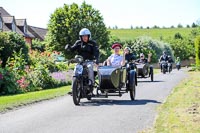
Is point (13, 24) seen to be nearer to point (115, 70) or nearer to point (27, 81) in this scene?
point (27, 81)

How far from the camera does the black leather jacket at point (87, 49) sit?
13.5m

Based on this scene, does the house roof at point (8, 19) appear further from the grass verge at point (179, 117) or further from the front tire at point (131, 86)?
the grass verge at point (179, 117)

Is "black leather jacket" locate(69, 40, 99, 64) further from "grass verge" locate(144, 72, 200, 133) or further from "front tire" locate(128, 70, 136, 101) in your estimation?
"grass verge" locate(144, 72, 200, 133)

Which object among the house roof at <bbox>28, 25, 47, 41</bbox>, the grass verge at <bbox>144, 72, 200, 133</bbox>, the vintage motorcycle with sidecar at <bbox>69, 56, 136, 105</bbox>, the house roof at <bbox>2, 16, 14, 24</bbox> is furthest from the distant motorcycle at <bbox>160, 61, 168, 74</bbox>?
the house roof at <bbox>28, 25, 47, 41</bbox>

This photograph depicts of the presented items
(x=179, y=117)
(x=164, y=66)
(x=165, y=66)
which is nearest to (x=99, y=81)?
(x=179, y=117)

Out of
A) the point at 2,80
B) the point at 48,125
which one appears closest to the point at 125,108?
the point at 48,125

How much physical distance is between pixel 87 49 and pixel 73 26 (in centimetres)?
5685

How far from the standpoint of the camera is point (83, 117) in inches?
408

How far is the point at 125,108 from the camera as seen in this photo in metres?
12.0

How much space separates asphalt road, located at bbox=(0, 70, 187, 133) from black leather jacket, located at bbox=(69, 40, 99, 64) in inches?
53.1

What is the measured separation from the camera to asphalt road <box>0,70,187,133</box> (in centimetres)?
887

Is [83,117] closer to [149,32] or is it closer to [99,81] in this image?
[99,81]

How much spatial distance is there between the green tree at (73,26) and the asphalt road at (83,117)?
55747 millimetres

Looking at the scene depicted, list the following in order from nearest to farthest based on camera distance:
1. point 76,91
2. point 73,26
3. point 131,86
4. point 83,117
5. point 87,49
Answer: point 83,117, point 76,91, point 87,49, point 131,86, point 73,26
